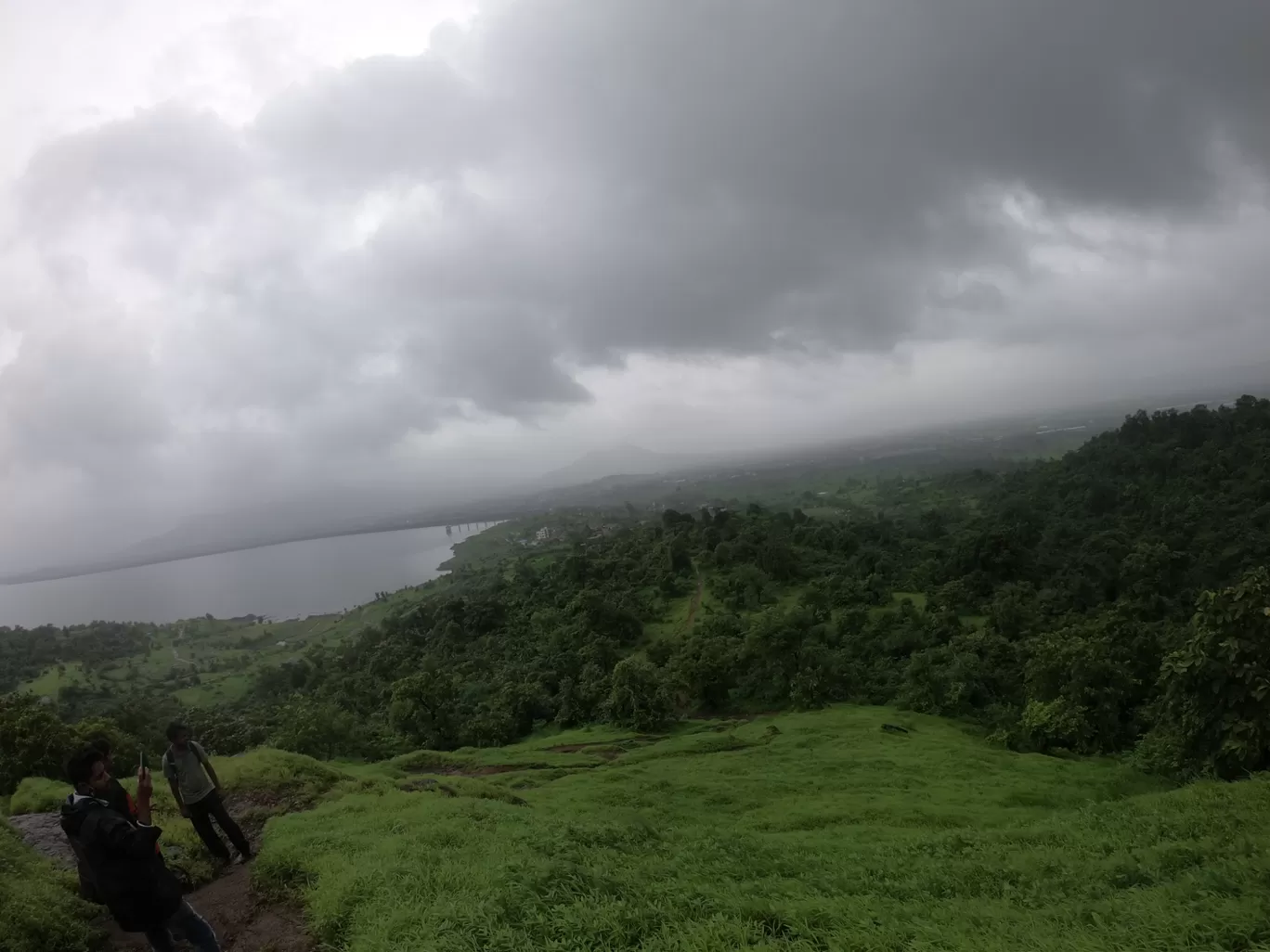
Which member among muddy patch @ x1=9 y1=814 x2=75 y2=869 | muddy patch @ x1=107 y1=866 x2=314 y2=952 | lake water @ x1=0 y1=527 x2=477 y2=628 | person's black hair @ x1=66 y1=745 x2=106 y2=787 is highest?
person's black hair @ x1=66 y1=745 x2=106 y2=787

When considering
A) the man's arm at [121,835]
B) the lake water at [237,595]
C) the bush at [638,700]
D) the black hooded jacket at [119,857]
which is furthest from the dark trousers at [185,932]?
the lake water at [237,595]

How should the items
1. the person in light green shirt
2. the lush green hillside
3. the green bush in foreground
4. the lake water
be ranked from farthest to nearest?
the lake water → the lush green hillside → the person in light green shirt → the green bush in foreground

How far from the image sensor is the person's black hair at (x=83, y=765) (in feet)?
19.6

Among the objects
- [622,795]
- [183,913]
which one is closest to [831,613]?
[622,795]

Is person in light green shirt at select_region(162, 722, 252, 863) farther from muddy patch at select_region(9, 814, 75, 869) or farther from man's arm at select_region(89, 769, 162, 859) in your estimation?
man's arm at select_region(89, 769, 162, 859)

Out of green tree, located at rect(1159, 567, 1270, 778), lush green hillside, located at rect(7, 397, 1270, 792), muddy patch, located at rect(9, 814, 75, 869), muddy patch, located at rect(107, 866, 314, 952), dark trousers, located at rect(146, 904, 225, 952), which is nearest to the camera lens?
dark trousers, located at rect(146, 904, 225, 952)

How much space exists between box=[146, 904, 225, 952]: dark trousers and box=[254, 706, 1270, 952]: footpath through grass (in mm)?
1222

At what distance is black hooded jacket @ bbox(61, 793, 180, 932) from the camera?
19.4 ft

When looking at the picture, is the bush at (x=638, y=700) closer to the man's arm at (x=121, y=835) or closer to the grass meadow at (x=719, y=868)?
the grass meadow at (x=719, y=868)

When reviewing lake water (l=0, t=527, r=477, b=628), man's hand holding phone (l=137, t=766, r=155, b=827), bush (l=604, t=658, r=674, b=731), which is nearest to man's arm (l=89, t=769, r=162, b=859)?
man's hand holding phone (l=137, t=766, r=155, b=827)

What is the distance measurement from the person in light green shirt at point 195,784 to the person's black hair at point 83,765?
297cm

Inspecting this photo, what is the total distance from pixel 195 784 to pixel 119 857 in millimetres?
4137

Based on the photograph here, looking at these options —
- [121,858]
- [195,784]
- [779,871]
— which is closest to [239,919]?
[195,784]

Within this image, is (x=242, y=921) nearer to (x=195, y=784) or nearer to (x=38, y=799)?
(x=195, y=784)
